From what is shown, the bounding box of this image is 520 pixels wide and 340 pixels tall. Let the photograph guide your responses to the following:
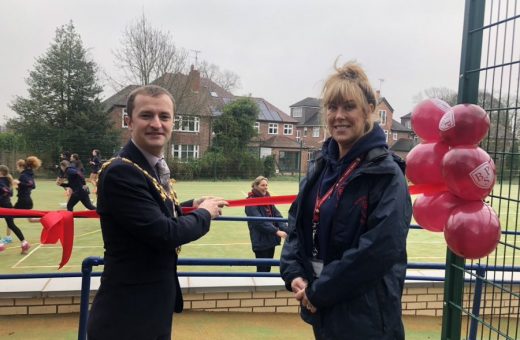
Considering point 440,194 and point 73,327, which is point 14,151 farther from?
point 440,194

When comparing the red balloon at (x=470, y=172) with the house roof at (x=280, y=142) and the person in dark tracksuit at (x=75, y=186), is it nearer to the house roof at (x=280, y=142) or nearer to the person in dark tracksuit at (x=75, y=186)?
the person in dark tracksuit at (x=75, y=186)

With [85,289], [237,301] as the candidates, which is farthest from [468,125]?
[237,301]

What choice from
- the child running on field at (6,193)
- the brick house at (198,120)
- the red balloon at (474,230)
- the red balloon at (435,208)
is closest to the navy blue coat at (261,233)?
the red balloon at (435,208)

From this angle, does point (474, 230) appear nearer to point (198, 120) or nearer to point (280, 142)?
point (198, 120)

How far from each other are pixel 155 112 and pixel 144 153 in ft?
0.65

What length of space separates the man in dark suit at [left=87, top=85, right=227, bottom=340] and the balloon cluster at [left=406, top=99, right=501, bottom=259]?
4.22ft

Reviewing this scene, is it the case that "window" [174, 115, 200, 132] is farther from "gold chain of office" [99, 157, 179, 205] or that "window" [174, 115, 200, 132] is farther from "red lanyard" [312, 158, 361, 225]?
"red lanyard" [312, 158, 361, 225]

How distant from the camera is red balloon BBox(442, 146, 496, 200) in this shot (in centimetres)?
207

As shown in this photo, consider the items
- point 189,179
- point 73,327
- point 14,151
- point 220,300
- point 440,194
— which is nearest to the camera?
point 440,194


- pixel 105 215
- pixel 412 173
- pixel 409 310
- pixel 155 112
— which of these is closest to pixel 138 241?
pixel 105 215

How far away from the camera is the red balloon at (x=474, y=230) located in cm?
207

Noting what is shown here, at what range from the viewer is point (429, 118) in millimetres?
2473

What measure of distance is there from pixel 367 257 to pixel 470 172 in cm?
86

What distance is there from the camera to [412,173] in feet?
8.07
